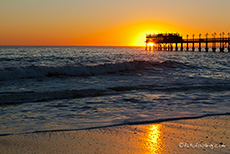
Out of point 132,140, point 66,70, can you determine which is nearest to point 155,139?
point 132,140

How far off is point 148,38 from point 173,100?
101119 millimetres

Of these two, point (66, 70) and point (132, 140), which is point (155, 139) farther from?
point (66, 70)

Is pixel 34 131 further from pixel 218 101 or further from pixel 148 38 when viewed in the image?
pixel 148 38

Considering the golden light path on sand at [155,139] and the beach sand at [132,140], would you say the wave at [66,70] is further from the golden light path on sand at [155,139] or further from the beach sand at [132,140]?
the golden light path on sand at [155,139]

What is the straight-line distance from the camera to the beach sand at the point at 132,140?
5305 mm

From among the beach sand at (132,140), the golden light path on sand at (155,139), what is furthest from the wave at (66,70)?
the golden light path on sand at (155,139)

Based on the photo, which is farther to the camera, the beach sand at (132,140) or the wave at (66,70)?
the wave at (66,70)

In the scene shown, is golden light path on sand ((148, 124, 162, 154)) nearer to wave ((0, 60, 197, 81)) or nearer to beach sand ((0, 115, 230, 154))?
beach sand ((0, 115, 230, 154))

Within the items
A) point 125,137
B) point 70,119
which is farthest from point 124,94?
point 125,137

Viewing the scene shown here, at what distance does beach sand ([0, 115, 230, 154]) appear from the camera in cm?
530

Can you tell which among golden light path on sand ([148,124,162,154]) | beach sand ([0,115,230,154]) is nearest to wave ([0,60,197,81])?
beach sand ([0,115,230,154])

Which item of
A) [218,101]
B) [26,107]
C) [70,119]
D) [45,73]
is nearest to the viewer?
[70,119]

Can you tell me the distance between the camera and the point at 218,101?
1065cm

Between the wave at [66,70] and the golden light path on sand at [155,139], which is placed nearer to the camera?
the golden light path on sand at [155,139]
